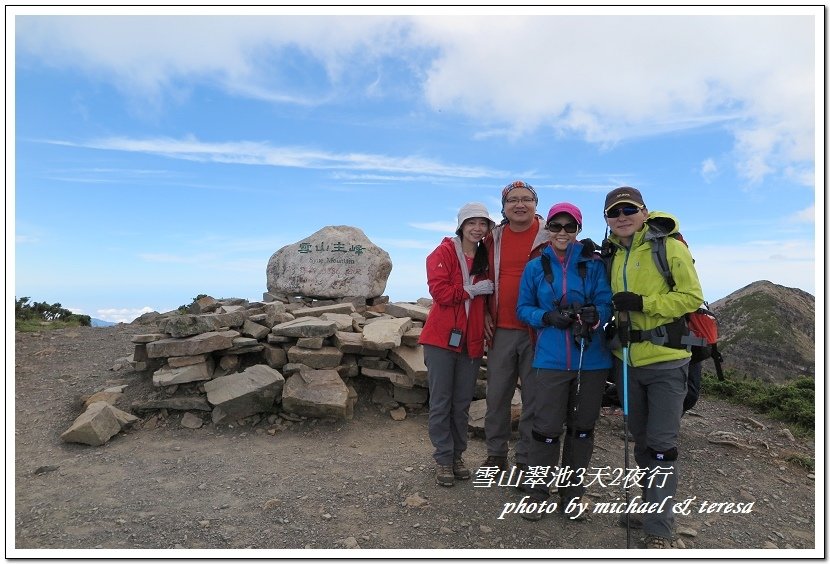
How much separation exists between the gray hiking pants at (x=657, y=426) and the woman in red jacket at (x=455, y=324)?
63.3 inches

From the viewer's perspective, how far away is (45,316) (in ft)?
60.0

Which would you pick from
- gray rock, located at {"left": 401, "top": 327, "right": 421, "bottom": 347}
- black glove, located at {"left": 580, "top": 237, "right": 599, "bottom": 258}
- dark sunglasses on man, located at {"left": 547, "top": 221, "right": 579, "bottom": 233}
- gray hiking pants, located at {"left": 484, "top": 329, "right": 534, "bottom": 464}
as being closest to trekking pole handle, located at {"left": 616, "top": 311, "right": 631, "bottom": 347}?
black glove, located at {"left": 580, "top": 237, "right": 599, "bottom": 258}

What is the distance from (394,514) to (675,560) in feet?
8.68

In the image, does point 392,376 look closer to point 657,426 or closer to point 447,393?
point 447,393

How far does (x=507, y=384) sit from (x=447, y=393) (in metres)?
0.68

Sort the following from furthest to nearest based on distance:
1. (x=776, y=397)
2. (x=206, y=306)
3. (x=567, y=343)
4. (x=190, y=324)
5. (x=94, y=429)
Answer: (x=206, y=306), (x=776, y=397), (x=190, y=324), (x=94, y=429), (x=567, y=343)

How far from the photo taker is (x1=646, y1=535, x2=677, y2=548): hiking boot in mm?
5059

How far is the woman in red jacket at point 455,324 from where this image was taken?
597 cm

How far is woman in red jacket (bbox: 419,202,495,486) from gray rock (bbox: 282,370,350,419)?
2.37 m

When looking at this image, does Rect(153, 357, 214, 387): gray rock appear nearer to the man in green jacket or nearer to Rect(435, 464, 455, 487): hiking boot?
Rect(435, 464, 455, 487): hiking boot

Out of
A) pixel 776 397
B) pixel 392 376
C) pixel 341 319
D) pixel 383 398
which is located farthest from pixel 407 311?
pixel 776 397

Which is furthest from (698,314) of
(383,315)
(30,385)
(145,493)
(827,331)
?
(30,385)

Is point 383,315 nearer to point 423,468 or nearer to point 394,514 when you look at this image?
point 423,468

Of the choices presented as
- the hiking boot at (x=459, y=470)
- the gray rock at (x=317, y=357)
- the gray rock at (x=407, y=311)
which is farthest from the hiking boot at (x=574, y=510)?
the gray rock at (x=407, y=311)
